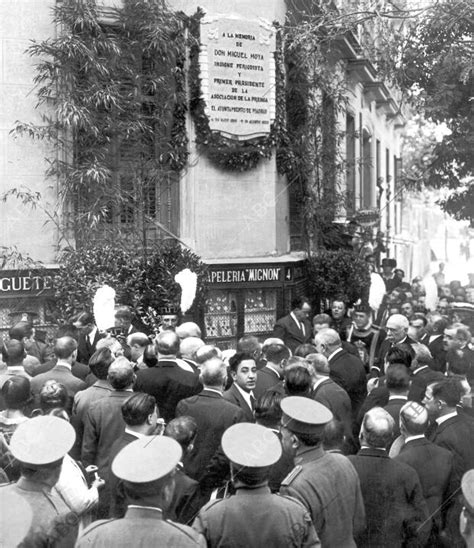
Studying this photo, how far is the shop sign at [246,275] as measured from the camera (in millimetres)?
14117

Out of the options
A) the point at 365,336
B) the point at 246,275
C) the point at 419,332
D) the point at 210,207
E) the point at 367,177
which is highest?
the point at 367,177

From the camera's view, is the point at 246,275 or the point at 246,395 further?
the point at 246,275

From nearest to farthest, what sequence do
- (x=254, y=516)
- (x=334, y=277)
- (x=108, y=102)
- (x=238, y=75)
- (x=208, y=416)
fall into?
(x=254, y=516), (x=208, y=416), (x=108, y=102), (x=238, y=75), (x=334, y=277)

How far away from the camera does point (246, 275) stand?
14.4 metres

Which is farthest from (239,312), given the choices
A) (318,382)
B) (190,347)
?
(318,382)

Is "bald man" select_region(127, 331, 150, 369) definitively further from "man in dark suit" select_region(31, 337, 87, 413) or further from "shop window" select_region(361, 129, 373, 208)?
"shop window" select_region(361, 129, 373, 208)

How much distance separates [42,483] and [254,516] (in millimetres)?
978

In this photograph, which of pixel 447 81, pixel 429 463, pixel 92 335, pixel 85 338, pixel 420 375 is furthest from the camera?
pixel 447 81

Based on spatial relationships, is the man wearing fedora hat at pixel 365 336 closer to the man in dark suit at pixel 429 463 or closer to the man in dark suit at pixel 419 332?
the man in dark suit at pixel 419 332

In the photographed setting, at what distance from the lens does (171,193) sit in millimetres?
14352

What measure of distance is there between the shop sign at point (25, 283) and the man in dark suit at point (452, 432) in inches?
300

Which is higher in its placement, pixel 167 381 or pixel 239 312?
pixel 167 381

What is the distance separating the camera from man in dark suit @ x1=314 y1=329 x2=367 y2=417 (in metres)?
7.95

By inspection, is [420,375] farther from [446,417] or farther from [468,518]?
[468,518]
